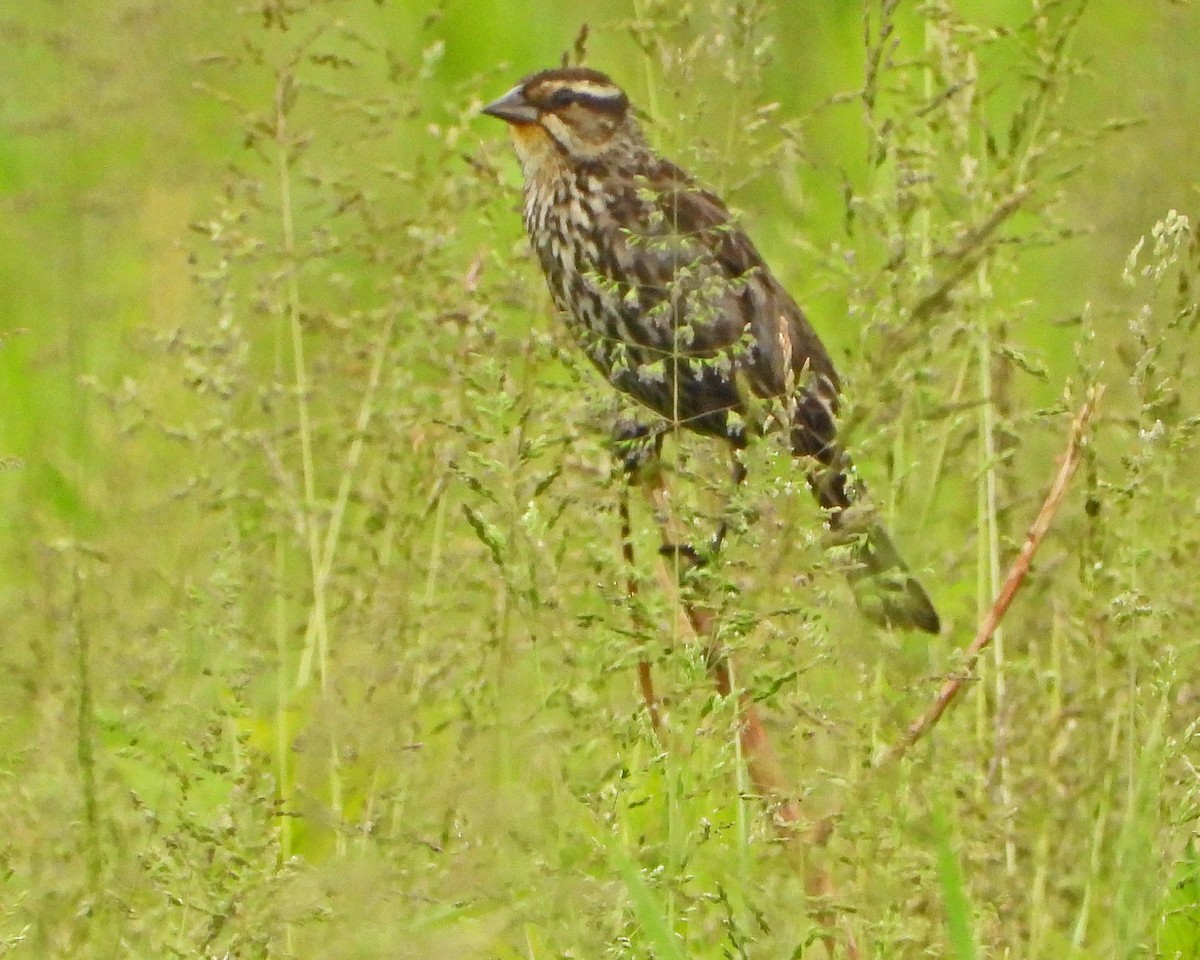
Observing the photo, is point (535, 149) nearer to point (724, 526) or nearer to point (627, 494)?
point (627, 494)

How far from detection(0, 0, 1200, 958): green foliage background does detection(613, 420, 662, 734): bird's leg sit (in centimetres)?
2

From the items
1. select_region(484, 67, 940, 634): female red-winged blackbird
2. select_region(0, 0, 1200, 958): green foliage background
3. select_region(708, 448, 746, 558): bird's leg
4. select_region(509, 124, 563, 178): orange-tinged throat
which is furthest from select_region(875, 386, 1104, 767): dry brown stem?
select_region(509, 124, 563, 178): orange-tinged throat

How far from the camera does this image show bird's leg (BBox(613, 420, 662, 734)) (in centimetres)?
204

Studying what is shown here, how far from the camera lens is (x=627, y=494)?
230 cm

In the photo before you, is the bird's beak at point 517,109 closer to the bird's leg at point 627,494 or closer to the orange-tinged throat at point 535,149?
the orange-tinged throat at point 535,149

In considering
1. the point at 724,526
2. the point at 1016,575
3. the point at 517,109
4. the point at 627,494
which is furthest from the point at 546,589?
the point at 517,109

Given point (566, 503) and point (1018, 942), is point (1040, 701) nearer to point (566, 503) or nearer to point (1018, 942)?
point (1018, 942)

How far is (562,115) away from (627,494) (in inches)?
68.7

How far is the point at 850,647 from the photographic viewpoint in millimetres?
1655

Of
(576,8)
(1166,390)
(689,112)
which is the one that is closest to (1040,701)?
(1166,390)

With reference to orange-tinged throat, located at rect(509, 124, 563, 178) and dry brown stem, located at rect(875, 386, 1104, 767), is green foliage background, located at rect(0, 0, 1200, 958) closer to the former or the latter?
dry brown stem, located at rect(875, 386, 1104, 767)

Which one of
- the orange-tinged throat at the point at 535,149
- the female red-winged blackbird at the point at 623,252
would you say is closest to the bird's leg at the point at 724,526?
the female red-winged blackbird at the point at 623,252

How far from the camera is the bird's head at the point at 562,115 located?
3.89 meters

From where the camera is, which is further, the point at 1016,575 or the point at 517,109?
the point at 517,109
